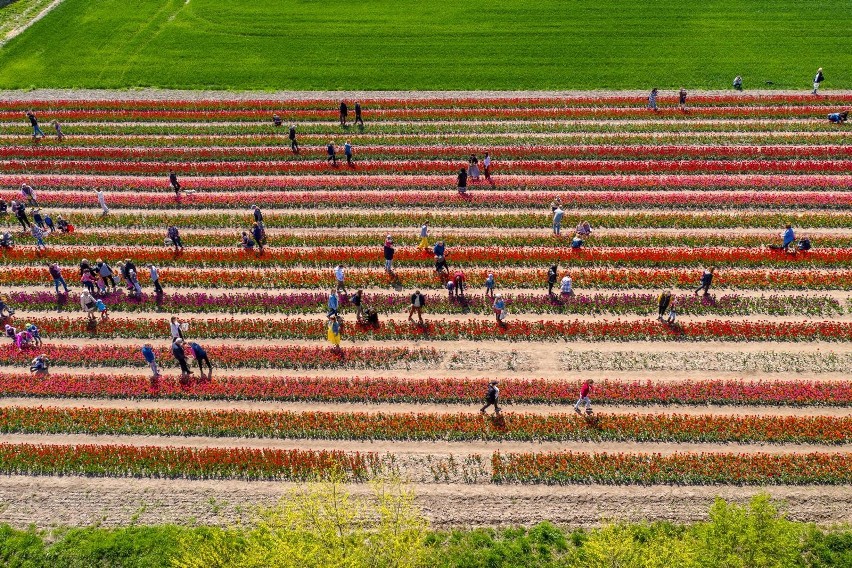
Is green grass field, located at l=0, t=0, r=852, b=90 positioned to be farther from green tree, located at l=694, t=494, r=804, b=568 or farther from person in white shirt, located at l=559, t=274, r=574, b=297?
green tree, located at l=694, t=494, r=804, b=568

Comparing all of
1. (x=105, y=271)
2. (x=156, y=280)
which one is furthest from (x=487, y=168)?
(x=105, y=271)

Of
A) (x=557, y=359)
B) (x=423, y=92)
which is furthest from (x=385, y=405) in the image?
(x=423, y=92)

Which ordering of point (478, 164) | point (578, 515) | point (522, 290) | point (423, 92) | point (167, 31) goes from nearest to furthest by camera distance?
point (578, 515) → point (522, 290) → point (478, 164) → point (423, 92) → point (167, 31)

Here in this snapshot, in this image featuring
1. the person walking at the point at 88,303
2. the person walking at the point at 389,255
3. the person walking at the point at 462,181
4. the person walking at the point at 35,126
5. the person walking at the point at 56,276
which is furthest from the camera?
the person walking at the point at 35,126

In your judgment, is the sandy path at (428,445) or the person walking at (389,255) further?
the person walking at (389,255)

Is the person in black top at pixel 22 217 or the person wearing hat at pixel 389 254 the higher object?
the person in black top at pixel 22 217

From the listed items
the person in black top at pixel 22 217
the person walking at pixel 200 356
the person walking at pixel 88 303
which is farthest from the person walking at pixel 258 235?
the person in black top at pixel 22 217

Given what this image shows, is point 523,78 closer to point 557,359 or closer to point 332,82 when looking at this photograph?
point 332,82

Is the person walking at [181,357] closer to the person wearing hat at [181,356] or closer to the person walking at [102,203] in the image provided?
the person wearing hat at [181,356]
